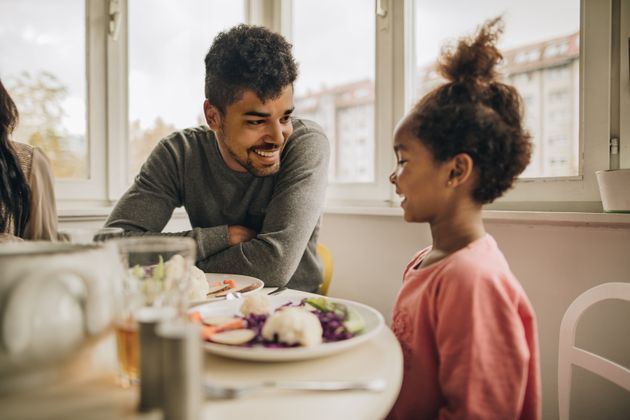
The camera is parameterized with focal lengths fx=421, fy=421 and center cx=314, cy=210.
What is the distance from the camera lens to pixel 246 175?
5.73 feet

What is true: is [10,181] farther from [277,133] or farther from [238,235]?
[277,133]

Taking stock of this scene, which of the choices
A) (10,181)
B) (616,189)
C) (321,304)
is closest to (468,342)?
(321,304)

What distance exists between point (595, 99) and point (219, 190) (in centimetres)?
142

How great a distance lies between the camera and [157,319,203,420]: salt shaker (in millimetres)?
386

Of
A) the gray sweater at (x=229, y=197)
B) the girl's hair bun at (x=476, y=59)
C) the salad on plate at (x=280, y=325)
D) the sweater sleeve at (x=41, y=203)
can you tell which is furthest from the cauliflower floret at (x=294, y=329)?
the sweater sleeve at (x=41, y=203)

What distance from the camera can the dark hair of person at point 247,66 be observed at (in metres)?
1.53

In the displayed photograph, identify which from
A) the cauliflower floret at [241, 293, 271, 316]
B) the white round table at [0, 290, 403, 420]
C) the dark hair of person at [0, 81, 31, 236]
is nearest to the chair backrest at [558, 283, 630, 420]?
the white round table at [0, 290, 403, 420]

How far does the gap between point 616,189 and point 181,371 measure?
4.37 feet

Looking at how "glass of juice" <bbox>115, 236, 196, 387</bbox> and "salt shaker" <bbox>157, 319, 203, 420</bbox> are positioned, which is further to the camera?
"glass of juice" <bbox>115, 236, 196, 387</bbox>

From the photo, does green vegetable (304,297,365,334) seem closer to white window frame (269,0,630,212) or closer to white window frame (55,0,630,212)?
white window frame (269,0,630,212)

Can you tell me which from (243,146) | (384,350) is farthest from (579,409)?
(243,146)

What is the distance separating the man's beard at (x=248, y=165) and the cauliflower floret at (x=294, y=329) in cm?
103

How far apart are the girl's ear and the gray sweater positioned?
2.14ft

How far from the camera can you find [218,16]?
9.30ft
